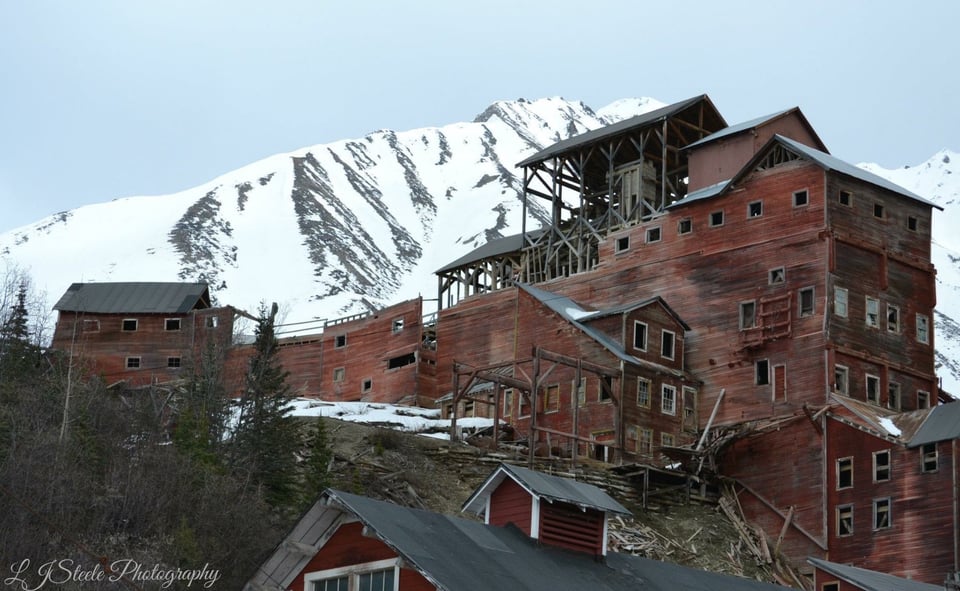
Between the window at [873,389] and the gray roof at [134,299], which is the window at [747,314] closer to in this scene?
the window at [873,389]

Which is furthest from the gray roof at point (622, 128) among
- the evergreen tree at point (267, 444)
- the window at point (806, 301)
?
the evergreen tree at point (267, 444)

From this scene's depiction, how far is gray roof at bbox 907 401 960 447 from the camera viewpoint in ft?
189

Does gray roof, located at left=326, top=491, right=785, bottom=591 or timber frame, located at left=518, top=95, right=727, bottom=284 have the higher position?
timber frame, located at left=518, top=95, right=727, bottom=284

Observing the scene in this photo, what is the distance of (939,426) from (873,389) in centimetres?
807

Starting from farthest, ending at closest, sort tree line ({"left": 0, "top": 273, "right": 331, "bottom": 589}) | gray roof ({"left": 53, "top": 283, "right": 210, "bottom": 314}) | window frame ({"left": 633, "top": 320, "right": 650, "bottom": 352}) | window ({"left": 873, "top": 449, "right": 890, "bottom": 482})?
1. gray roof ({"left": 53, "top": 283, "right": 210, "bottom": 314})
2. window frame ({"left": 633, "top": 320, "right": 650, "bottom": 352})
3. window ({"left": 873, "top": 449, "right": 890, "bottom": 482})
4. tree line ({"left": 0, "top": 273, "right": 331, "bottom": 589})

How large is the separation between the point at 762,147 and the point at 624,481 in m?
18.6

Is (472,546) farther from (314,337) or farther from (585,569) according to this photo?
(314,337)

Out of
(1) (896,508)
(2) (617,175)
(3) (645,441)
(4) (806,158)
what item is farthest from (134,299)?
(1) (896,508)

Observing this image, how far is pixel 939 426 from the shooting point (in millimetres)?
58500

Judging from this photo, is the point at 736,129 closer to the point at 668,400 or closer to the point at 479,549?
the point at 668,400

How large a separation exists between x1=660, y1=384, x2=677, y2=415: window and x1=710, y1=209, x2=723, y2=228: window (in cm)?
841

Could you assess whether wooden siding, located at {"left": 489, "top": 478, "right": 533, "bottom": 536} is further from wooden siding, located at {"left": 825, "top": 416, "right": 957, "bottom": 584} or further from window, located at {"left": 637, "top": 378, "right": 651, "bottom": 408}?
window, located at {"left": 637, "top": 378, "right": 651, "bottom": 408}

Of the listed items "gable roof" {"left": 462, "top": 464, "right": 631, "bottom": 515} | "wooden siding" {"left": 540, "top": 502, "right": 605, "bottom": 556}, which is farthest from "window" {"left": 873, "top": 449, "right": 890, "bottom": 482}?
"wooden siding" {"left": 540, "top": 502, "right": 605, "bottom": 556}

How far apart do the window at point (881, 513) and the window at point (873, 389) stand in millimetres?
7653
